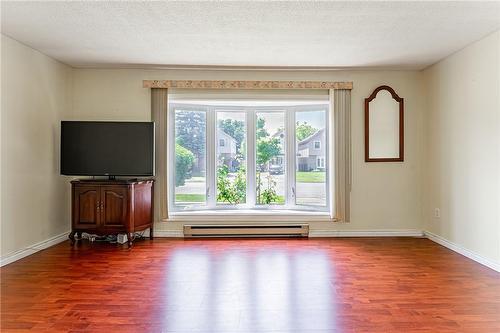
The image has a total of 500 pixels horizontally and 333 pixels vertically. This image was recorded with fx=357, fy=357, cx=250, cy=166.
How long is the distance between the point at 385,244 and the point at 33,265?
4.09 metres

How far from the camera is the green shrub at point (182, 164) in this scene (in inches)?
205

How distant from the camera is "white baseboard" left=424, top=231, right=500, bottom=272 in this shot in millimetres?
3635

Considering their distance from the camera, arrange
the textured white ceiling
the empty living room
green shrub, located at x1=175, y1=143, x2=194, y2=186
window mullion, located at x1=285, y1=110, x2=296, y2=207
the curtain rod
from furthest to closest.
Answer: window mullion, located at x1=285, y1=110, x2=296, y2=207 < green shrub, located at x1=175, y1=143, x2=194, y2=186 < the curtain rod < the textured white ceiling < the empty living room

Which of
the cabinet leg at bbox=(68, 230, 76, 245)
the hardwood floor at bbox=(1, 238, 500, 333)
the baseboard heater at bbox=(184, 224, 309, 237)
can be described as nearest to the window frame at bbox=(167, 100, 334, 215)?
the baseboard heater at bbox=(184, 224, 309, 237)

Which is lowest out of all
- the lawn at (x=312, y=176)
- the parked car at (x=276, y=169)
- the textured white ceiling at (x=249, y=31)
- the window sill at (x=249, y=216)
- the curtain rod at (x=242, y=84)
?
the window sill at (x=249, y=216)

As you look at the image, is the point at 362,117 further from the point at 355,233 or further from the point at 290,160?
the point at 355,233

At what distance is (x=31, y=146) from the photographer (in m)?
4.16

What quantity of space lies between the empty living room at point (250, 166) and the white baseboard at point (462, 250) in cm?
2

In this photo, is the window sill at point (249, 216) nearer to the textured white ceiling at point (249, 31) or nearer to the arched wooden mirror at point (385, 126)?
the arched wooden mirror at point (385, 126)

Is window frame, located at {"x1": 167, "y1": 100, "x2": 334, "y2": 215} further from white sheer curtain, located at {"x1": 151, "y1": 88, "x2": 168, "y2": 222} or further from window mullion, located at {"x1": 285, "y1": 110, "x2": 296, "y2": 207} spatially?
white sheer curtain, located at {"x1": 151, "y1": 88, "x2": 168, "y2": 222}

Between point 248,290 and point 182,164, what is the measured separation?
8.77ft

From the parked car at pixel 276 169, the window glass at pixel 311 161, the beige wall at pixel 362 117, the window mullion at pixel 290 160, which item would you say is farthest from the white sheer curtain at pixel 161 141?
the window glass at pixel 311 161

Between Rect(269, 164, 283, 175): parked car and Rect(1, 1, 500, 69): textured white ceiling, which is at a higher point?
Rect(1, 1, 500, 69): textured white ceiling

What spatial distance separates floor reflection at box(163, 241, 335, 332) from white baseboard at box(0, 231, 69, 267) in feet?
5.36
